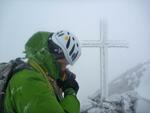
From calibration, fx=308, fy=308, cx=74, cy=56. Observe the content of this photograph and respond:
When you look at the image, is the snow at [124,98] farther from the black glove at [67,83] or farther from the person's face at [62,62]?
the person's face at [62,62]

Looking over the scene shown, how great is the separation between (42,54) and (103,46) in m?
0.85

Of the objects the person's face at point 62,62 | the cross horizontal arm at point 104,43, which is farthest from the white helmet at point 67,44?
the cross horizontal arm at point 104,43

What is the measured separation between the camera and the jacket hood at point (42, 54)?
102cm

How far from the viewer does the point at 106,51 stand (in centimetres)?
182

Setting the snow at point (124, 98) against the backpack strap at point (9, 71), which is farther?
the snow at point (124, 98)

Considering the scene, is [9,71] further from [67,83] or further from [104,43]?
[104,43]

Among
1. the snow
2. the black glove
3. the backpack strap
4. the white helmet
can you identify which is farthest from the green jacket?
the snow

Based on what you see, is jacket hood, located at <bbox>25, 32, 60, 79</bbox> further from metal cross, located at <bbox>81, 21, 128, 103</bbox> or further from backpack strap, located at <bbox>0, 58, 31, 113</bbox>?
metal cross, located at <bbox>81, 21, 128, 103</bbox>

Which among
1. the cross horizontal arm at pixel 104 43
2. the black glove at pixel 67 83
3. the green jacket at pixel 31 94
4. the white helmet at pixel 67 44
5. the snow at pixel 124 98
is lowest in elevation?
the snow at pixel 124 98

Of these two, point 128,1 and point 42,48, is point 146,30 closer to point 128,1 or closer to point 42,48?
point 128,1

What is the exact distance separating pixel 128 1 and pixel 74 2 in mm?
326

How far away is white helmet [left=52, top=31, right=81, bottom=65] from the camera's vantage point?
1.06m

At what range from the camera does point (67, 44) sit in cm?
108

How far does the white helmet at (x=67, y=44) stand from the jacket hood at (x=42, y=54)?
3 centimetres
